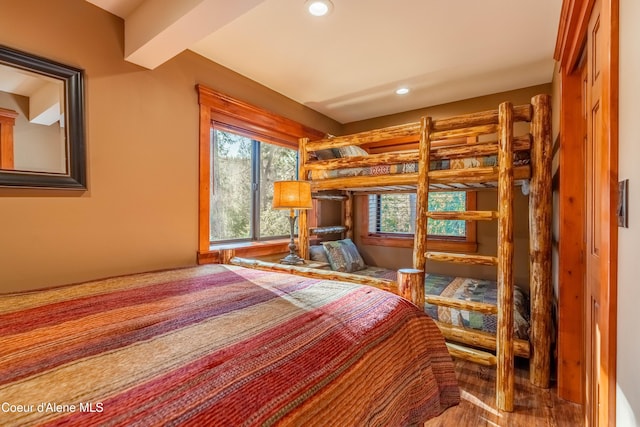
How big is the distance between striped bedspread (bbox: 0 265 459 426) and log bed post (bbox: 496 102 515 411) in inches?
28.7

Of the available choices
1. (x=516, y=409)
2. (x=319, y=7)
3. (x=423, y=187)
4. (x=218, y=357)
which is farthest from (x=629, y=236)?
(x=319, y=7)

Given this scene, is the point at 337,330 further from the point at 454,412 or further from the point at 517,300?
the point at 517,300

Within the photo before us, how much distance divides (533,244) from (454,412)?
1.16 metres

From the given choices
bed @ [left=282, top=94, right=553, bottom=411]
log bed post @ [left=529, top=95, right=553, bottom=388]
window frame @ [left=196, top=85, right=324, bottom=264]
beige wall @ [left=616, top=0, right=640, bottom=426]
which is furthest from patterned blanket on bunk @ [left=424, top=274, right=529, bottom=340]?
window frame @ [left=196, top=85, right=324, bottom=264]

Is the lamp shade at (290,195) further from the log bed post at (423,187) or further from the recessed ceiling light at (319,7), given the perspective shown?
→ the recessed ceiling light at (319,7)

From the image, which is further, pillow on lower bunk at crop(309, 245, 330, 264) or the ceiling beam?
pillow on lower bunk at crop(309, 245, 330, 264)

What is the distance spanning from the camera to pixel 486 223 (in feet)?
10.6

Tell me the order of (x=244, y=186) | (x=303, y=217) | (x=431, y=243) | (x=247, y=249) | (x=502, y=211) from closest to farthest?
1. (x=502, y=211)
2. (x=247, y=249)
3. (x=244, y=186)
4. (x=303, y=217)
5. (x=431, y=243)

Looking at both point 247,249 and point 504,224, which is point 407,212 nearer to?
point 504,224

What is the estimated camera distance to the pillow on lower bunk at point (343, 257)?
3254 millimetres

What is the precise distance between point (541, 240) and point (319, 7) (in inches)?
79.7

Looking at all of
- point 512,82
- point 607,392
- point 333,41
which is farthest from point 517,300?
point 333,41

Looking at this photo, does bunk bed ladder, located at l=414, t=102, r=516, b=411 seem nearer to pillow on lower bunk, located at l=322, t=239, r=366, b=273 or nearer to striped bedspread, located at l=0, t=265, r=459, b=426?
striped bedspread, located at l=0, t=265, r=459, b=426

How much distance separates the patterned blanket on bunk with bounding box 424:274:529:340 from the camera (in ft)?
7.09
